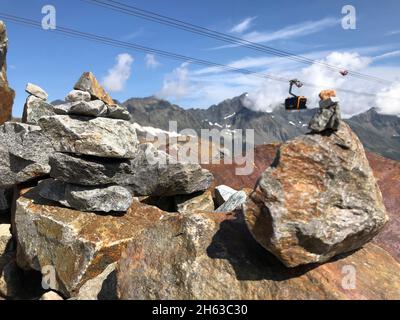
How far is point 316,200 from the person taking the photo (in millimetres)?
10672

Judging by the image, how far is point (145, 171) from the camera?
68.6 ft

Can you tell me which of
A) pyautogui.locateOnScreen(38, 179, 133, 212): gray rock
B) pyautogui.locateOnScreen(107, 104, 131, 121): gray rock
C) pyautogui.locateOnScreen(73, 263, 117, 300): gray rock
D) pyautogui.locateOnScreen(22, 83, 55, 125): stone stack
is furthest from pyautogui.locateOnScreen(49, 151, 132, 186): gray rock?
pyautogui.locateOnScreen(22, 83, 55, 125): stone stack

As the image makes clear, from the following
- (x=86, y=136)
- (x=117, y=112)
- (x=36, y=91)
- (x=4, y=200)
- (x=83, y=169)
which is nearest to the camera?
(x=86, y=136)

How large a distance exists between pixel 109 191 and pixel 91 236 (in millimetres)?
2442

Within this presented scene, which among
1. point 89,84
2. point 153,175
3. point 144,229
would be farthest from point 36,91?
point 144,229

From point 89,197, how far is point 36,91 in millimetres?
8722

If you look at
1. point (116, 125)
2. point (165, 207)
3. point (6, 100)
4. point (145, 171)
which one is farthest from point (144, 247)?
point (6, 100)

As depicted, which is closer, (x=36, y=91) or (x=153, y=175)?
(x=153, y=175)

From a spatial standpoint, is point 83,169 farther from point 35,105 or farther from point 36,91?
point 36,91

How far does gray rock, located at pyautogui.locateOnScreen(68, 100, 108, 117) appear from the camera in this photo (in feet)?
56.4

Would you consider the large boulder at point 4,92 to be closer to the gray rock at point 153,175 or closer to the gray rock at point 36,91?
the gray rock at point 36,91

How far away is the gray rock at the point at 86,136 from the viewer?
55.1 feet

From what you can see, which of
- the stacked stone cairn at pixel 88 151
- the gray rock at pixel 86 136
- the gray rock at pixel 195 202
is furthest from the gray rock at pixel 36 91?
the gray rock at pixel 195 202
